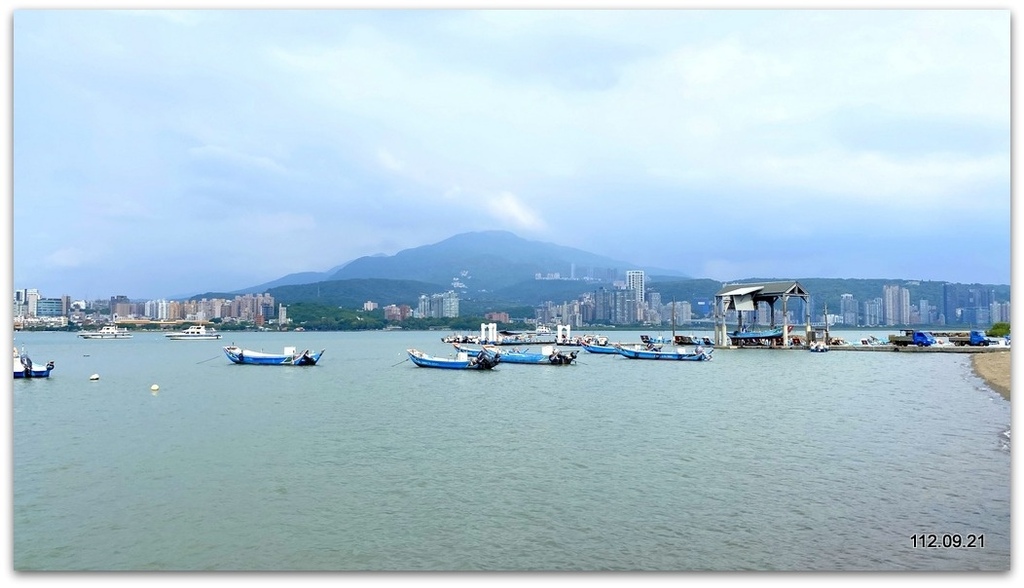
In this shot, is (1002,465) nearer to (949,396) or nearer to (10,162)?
(949,396)

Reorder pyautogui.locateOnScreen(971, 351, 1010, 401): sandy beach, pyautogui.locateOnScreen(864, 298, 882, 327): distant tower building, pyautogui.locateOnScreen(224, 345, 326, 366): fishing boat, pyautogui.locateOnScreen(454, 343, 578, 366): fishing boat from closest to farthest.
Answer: pyautogui.locateOnScreen(971, 351, 1010, 401): sandy beach < pyautogui.locateOnScreen(224, 345, 326, 366): fishing boat < pyautogui.locateOnScreen(454, 343, 578, 366): fishing boat < pyautogui.locateOnScreen(864, 298, 882, 327): distant tower building

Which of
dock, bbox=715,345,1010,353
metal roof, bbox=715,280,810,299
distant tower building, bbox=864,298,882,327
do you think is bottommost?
dock, bbox=715,345,1010,353

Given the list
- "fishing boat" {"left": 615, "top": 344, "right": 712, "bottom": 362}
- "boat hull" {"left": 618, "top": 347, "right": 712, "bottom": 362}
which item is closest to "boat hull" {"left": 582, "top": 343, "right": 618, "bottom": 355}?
"fishing boat" {"left": 615, "top": 344, "right": 712, "bottom": 362}

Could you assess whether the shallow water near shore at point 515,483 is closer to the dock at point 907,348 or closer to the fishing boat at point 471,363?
the fishing boat at point 471,363

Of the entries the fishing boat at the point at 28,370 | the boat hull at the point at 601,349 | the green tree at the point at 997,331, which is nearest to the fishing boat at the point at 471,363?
the fishing boat at the point at 28,370

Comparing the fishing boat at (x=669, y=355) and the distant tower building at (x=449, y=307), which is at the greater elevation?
Answer: the distant tower building at (x=449, y=307)

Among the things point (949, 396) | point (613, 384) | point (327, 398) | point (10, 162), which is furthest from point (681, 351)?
point (10, 162)

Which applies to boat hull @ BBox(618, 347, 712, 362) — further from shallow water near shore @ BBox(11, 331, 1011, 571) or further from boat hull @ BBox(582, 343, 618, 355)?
shallow water near shore @ BBox(11, 331, 1011, 571)
